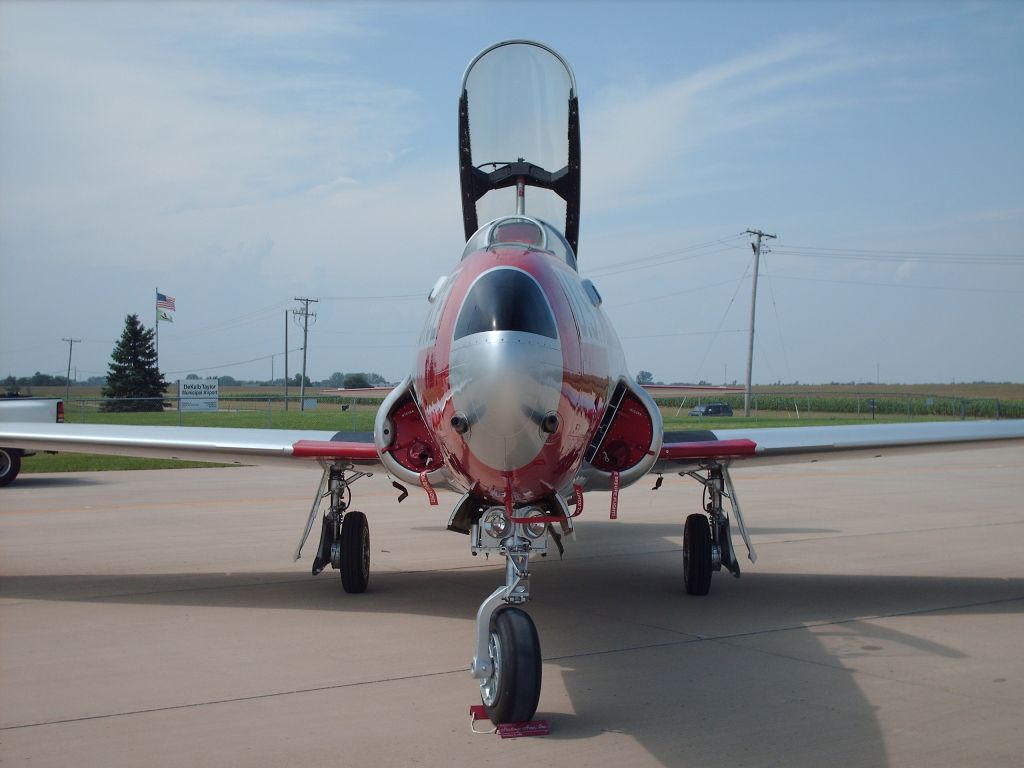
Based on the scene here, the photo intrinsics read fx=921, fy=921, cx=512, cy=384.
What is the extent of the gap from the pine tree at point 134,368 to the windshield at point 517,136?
197ft

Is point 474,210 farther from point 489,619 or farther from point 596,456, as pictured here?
point 489,619

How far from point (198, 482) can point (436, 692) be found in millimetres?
16295

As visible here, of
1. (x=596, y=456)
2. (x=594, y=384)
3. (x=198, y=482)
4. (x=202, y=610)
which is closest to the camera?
(x=594, y=384)

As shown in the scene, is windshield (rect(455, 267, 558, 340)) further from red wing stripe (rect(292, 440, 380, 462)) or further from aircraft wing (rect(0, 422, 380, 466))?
aircraft wing (rect(0, 422, 380, 466))

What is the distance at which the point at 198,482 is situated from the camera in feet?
67.7

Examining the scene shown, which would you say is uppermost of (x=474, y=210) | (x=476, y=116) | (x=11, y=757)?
(x=476, y=116)

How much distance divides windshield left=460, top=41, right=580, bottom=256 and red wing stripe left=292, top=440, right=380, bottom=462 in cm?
240

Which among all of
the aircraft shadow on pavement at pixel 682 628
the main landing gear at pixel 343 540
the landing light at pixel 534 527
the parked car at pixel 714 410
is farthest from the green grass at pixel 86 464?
the parked car at pixel 714 410

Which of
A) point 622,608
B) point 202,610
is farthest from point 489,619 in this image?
point 202,610

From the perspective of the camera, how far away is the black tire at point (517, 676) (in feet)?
15.9

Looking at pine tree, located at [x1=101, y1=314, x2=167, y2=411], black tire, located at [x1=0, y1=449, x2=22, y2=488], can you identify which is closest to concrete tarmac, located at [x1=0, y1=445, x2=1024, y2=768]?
black tire, located at [x1=0, y1=449, x2=22, y2=488]

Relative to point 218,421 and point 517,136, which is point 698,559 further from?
point 218,421

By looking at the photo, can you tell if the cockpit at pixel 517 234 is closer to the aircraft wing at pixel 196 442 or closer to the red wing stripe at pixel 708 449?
the red wing stripe at pixel 708 449

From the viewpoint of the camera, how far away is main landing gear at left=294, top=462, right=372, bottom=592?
28.9ft
